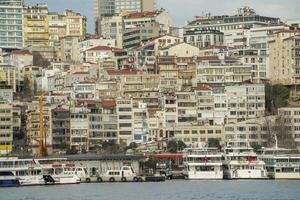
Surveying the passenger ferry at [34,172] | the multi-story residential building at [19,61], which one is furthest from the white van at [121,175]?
the multi-story residential building at [19,61]

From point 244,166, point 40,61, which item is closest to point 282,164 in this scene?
point 244,166

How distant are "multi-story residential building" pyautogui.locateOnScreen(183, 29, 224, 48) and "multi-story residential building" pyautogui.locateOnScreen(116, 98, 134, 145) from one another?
28021 millimetres

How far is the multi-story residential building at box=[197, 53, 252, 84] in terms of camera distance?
11744 cm

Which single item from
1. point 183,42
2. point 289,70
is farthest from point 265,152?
point 183,42

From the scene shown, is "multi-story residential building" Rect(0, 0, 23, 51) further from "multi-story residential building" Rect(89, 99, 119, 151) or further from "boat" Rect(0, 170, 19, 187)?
"boat" Rect(0, 170, 19, 187)

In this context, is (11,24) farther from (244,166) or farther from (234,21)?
(244,166)

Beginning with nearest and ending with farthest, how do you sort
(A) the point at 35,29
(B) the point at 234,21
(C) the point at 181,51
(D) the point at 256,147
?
(D) the point at 256,147 < (C) the point at 181,51 < (B) the point at 234,21 < (A) the point at 35,29

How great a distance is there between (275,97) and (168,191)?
34399 millimetres

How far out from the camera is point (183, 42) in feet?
422

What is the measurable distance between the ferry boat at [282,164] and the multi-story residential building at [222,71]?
85.6 ft

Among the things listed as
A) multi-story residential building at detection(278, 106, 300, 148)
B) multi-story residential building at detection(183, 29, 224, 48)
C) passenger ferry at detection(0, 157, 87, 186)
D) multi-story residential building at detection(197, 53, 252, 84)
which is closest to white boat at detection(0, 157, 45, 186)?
passenger ferry at detection(0, 157, 87, 186)

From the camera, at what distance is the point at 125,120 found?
10719 cm

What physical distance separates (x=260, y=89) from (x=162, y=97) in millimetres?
7605

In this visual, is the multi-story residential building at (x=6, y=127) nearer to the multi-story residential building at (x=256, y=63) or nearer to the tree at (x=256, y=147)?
the tree at (x=256, y=147)
